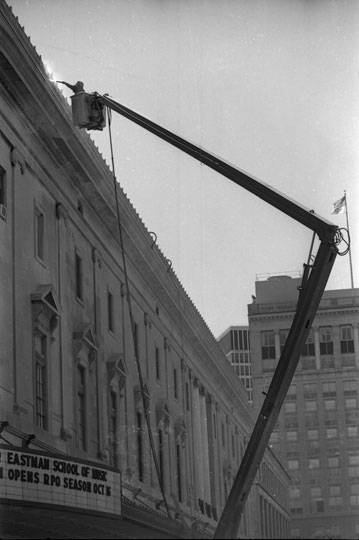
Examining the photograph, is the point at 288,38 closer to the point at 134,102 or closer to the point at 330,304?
the point at 134,102

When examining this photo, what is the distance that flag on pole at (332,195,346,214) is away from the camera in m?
11.4

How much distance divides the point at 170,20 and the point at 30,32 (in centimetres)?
164

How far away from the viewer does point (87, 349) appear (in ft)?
42.6

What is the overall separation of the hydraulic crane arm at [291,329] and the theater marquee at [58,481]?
9.65ft

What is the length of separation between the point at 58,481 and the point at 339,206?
156 inches

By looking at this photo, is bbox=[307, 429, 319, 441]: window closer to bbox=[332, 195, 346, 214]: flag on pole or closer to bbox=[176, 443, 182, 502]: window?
bbox=[176, 443, 182, 502]: window

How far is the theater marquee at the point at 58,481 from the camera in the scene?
10969 millimetres

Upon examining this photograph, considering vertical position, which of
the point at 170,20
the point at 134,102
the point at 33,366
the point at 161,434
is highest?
the point at 170,20

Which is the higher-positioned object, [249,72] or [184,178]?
[249,72]

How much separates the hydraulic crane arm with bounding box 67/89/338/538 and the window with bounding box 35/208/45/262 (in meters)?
3.36

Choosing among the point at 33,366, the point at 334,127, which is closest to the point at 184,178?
the point at 334,127

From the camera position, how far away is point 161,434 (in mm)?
12070

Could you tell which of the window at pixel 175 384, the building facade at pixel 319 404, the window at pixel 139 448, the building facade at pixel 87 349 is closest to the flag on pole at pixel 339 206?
the building facade at pixel 319 404

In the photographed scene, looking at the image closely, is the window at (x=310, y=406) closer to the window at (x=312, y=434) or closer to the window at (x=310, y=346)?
the window at (x=312, y=434)
